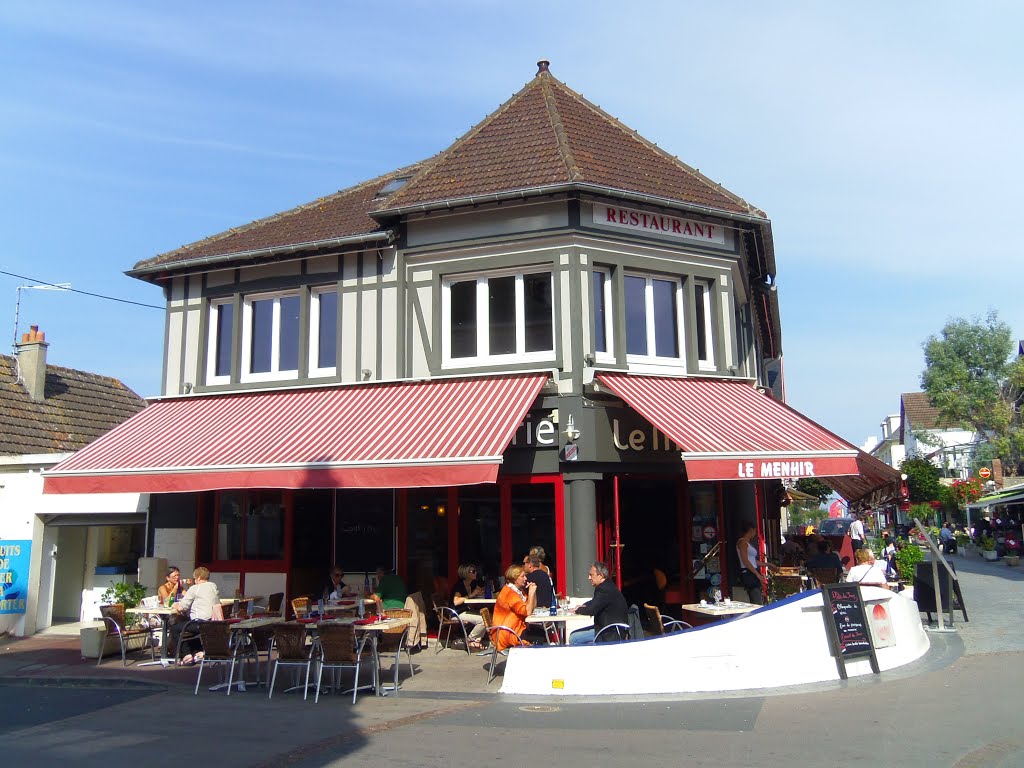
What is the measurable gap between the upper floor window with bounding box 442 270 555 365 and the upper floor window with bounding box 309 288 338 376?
7.12 ft

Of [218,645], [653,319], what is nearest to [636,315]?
[653,319]

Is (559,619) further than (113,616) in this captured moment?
No

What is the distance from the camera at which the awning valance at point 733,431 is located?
458 inches

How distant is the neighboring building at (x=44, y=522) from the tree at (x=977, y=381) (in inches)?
1903

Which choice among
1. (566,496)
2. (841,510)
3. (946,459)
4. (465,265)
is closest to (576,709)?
(566,496)

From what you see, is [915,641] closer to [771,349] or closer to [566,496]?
[566,496]

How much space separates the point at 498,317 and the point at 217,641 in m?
6.44

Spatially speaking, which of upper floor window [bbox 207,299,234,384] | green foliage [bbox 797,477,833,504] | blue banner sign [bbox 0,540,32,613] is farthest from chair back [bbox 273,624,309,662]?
green foliage [bbox 797,477,833,504]

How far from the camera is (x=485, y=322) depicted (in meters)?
14.3

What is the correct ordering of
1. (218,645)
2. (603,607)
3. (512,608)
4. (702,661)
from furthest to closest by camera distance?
(512,608) < (218,645) < (603,607) < (702,661)

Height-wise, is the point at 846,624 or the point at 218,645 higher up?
the point at 846,624

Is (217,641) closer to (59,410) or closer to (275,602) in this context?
(275,602)

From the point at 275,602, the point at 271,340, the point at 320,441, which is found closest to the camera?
the point at 320,441

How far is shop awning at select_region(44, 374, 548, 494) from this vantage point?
12.0 meters
